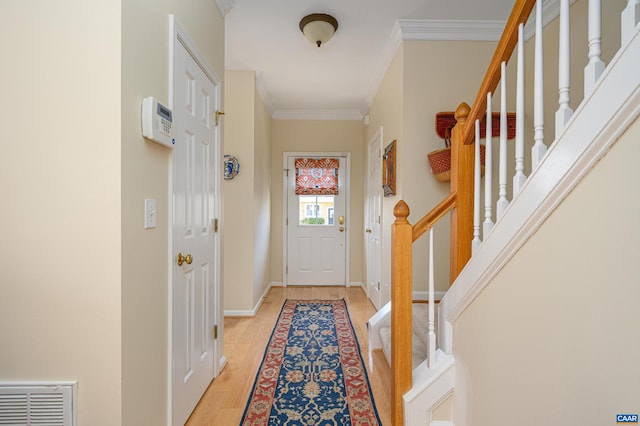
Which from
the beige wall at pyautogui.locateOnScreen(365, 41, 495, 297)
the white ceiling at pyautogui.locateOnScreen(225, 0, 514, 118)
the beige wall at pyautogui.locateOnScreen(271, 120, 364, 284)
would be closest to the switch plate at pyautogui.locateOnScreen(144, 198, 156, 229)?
the white ceiling at pyautogui.locateOnScreen(225, 0, 514, 118)

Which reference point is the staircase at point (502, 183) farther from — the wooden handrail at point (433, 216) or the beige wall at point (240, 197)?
the beige wall at point (240, 197)

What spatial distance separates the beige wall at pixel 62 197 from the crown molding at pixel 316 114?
403 centimetres

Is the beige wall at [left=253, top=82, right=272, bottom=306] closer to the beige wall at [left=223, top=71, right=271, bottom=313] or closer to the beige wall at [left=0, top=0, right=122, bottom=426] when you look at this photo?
the beige wall at [left=223, top=71, right=271, bottom=313]

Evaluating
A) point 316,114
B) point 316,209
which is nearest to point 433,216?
point 316,209

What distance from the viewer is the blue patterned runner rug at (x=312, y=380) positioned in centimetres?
186

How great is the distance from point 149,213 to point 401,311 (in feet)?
3.97

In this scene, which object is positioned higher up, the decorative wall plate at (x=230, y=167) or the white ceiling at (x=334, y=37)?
the white ceiling at (x=334, y=37)

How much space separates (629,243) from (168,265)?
5.41ft

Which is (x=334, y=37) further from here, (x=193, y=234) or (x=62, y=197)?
(x=62, y=197)

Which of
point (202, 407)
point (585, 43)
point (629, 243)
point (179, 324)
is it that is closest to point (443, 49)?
point (585, 43)

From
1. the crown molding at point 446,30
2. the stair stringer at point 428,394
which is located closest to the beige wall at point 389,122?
the crown molding at point 446,30

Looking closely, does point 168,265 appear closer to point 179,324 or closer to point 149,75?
point 179,324

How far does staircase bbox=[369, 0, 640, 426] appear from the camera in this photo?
0.82 m

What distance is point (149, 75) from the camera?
4.59ft
